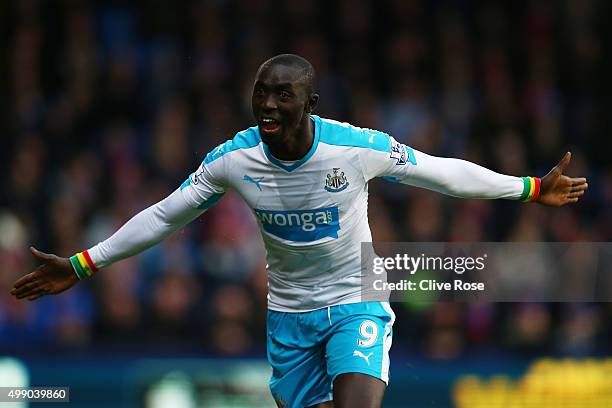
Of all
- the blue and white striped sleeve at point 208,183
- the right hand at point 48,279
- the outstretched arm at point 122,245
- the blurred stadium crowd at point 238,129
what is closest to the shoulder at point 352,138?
the blue and white striped sleeve at point 208,183

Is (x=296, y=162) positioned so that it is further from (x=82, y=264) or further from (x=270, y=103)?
(x=82, y=264)

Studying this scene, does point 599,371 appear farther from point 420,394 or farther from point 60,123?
point 60,123

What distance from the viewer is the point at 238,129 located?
10.8 meters

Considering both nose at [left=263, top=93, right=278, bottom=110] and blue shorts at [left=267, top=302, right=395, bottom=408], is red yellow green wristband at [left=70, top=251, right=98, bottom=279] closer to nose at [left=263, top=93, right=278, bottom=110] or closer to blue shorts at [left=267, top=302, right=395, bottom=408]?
blue shorts at [left=267, top=302, right=395, bottom=408]

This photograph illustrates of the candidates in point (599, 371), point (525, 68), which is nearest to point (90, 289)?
point (599, 371)

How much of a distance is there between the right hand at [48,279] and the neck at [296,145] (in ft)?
4.39

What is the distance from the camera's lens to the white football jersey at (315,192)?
6098mm

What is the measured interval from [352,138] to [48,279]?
5.98 feet

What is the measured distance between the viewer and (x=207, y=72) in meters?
11.8

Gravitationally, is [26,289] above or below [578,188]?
below

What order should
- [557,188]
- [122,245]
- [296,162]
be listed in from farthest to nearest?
[557,188] < [122,245] < [296,162]

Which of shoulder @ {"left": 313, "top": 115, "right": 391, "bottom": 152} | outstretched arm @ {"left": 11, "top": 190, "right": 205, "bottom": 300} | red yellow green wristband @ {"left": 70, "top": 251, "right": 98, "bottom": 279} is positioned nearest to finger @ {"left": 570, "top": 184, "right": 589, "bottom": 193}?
shoulder @ {"left": 313, "top": 115, "right": 391, "bottom": 152}

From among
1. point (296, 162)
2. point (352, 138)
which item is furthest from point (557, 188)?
point (296, 162)

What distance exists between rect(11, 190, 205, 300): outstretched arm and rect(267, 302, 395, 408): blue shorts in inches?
28.8
